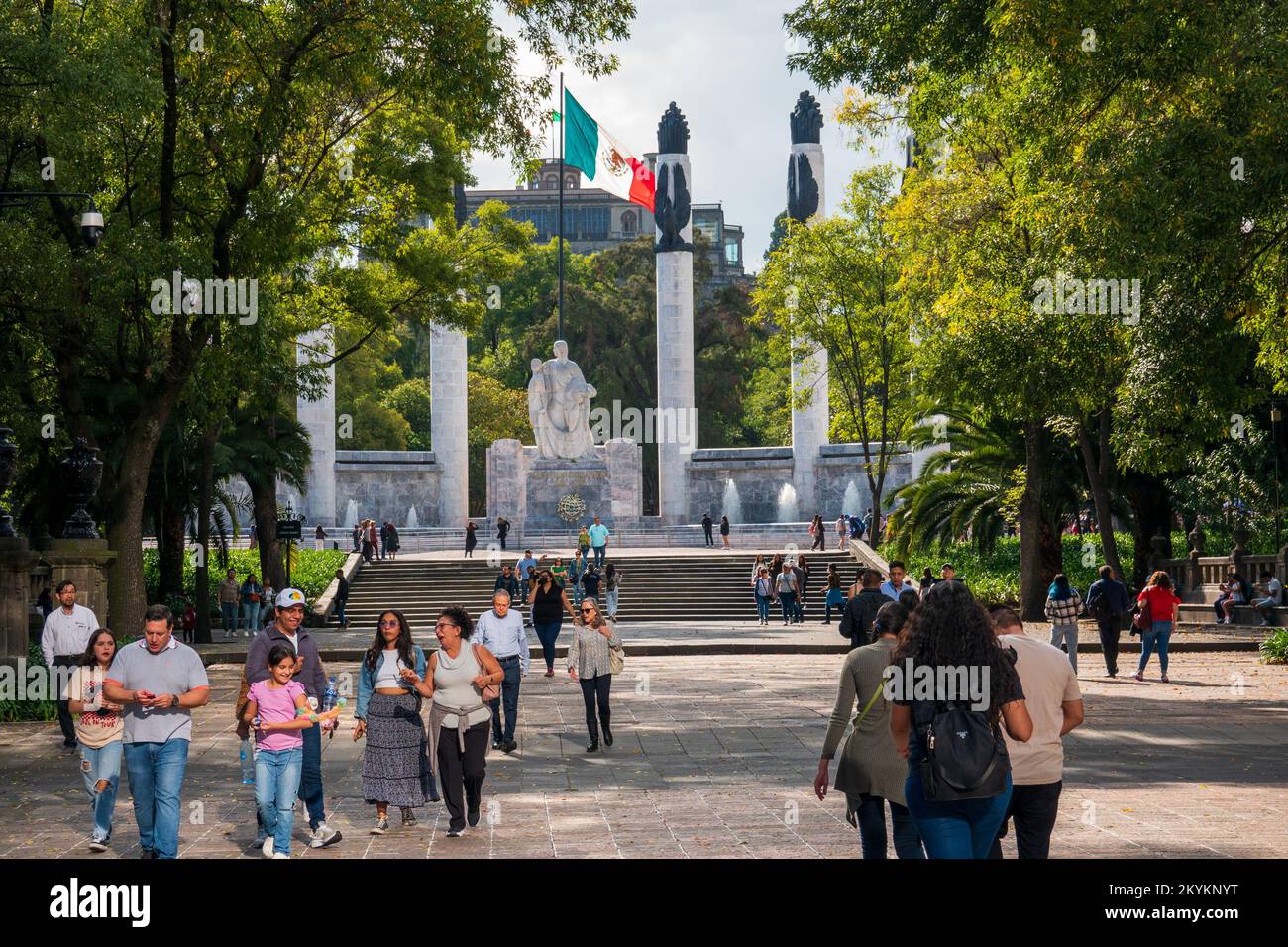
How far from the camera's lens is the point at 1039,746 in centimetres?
679

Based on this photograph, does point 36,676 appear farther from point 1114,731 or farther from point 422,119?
point 422,119

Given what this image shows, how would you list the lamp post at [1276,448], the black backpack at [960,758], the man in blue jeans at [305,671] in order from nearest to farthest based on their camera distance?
the black backpack at [960,758], the man in blue jeans at [305,671], the lamp post at [1276,448]

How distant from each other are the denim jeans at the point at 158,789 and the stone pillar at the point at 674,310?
52.3 metres

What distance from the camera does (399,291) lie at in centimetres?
3225

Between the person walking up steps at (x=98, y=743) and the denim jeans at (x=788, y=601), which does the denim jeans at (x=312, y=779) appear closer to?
the person walking up steps at (x=98, y=743)

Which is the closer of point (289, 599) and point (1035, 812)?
point (1035, 812)

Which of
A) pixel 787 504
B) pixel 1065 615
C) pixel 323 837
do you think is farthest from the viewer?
pixel 787 504

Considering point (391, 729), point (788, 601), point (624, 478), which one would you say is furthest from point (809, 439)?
point (391, 729)

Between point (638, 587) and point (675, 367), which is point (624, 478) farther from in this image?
point (638, 587)

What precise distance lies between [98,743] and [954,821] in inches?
237

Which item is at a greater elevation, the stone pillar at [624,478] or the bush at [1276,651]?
the stone pillar at [624,478]

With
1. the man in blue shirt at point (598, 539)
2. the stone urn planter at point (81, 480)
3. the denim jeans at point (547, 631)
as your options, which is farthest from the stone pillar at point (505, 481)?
the denim jeans at point (547, 631)

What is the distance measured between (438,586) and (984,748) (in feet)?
114

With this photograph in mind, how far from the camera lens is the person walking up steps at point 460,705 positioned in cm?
1047
